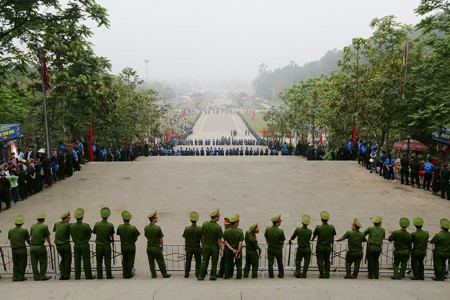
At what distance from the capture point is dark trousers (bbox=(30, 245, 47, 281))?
25.9ft

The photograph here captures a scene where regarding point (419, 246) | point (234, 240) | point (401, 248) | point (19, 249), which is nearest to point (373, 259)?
point (401, 248)

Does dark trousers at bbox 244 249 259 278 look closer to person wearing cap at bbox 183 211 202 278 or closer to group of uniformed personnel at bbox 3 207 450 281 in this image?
group of uniformed personnel at bbox 3 207 450 281

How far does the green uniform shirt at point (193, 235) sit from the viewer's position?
7.96 meters

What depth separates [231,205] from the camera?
13492 millimetres

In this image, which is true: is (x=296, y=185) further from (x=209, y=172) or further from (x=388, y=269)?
(x=388, y=269)

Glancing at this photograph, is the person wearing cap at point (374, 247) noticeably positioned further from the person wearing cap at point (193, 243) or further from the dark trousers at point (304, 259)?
the person wearing cap at point (193, 243)

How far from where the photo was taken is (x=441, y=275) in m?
8.03

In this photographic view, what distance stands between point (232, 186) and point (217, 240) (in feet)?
27.3

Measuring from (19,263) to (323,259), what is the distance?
6.02 metres

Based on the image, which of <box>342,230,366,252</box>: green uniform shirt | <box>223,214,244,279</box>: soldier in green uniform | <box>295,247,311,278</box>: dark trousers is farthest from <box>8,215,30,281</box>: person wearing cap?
<box>342,230,366,252</box>: green uniform shirt

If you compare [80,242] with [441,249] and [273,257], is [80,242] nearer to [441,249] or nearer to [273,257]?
[273,257]

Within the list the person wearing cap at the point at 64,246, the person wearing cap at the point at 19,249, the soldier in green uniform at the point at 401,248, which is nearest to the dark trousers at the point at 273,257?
the soldier in green uniform at the point at 401,248

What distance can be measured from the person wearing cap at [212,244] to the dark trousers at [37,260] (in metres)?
3.09

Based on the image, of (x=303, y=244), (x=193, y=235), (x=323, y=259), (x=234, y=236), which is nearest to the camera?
(x=234, y=236)
